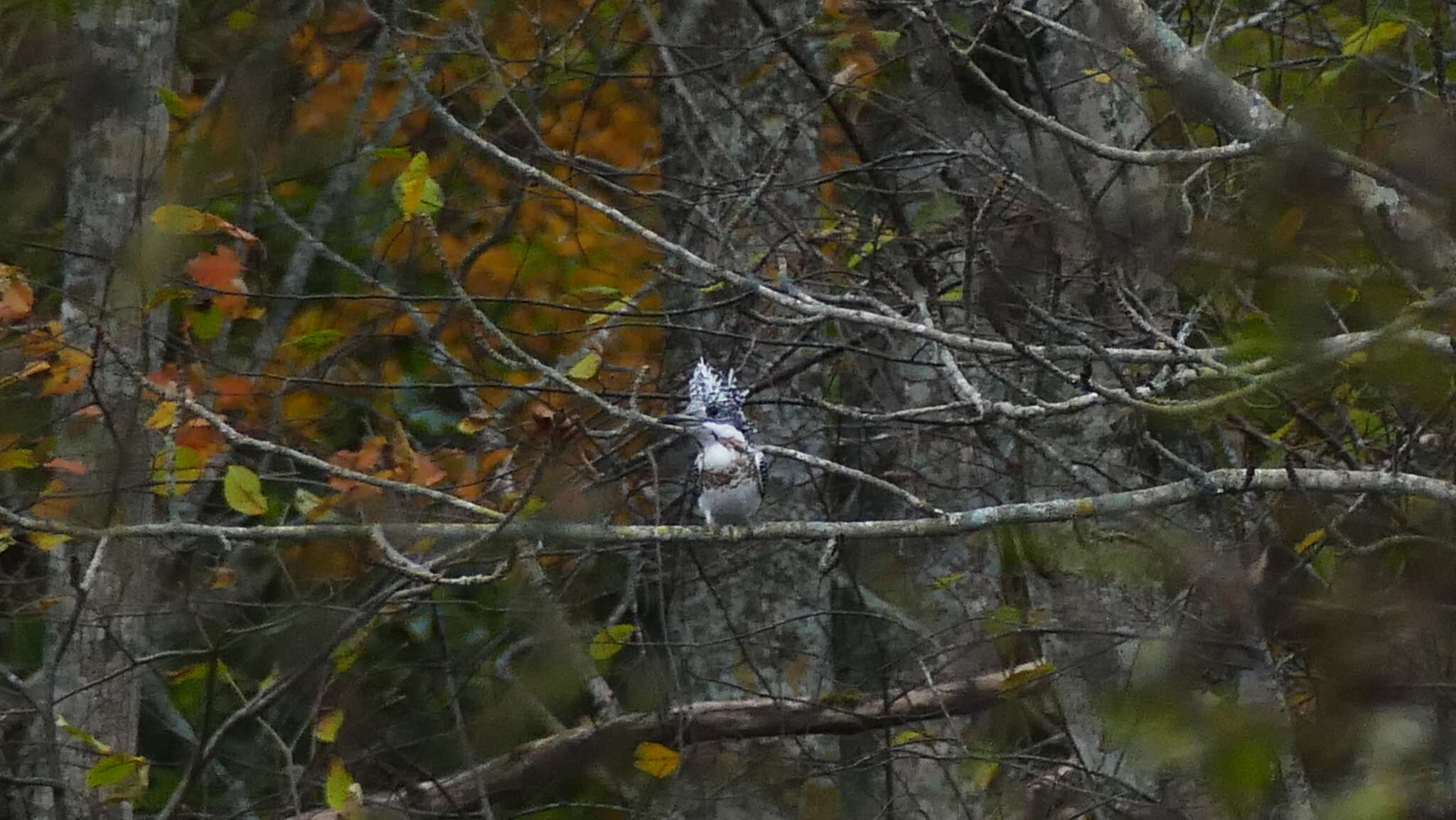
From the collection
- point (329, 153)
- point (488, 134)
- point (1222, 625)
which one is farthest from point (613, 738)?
point (329, 153)

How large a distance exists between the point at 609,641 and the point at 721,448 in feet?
2.33

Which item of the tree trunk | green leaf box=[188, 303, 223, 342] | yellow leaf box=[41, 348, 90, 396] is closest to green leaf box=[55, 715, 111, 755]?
the tree trunk

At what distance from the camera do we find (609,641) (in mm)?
4375

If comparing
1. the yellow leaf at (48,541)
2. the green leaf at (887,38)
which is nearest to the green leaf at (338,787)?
the yellow leaf at (48,541)

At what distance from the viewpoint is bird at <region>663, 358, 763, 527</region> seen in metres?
4.70

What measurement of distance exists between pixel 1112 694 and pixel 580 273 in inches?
222

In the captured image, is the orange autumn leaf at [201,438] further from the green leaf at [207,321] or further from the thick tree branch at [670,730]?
the thick tree branch at [670,730]

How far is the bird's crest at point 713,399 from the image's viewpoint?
15.4ft

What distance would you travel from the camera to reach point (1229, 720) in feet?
4.62

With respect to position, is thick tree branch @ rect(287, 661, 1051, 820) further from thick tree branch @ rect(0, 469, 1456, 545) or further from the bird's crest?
thick tree branch @ rect(0, 469, 1456, 545)

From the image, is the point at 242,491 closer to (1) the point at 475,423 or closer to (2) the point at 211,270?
(2) the point at 211,270

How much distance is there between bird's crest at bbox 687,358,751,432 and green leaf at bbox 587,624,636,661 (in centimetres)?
72

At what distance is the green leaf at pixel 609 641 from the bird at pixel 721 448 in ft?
1.87

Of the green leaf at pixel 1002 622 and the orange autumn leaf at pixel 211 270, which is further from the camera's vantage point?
the orange autumn leaf at pixel 211 270
